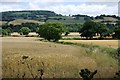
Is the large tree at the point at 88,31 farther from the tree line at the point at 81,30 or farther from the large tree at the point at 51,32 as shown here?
the large tree at the point at 51,32

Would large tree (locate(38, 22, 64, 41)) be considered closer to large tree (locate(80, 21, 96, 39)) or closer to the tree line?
the tree line

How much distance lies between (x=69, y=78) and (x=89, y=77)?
400cm

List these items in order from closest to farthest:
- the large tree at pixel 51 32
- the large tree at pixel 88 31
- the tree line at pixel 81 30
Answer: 1. the large tree at pixel 51 32
2. the tree line at pixel 81 30
3. the large tree at pixel 88 31

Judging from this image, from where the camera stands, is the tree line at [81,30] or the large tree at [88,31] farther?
the large tree at [88,31]

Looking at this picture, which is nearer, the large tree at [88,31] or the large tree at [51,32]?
the large tree at [51,32]

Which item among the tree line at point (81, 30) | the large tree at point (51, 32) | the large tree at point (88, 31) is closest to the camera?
the large tree at point (51, 32)

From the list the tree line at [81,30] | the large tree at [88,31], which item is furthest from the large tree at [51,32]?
the large tree at [88,31]

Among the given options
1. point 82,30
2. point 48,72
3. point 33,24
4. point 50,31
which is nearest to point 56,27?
point 50,31

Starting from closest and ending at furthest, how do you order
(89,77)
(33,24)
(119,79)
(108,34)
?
(89,77), (119,79), (108,34), (33,24)

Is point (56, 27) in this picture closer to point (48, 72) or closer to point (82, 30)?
point (82, 30)

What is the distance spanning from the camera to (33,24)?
152m

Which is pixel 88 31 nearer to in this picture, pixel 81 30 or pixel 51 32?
pixel 81 30

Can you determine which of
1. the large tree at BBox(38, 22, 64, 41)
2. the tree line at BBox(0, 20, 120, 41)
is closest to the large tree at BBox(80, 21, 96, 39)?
the tree line at BBox(0, 20, 120, 41)

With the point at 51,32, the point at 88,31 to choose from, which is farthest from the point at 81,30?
the point at 51,32
